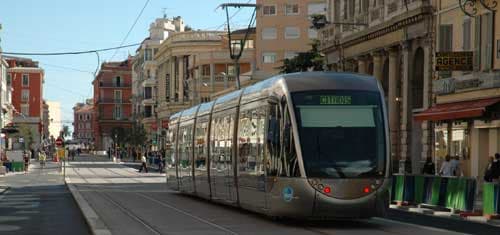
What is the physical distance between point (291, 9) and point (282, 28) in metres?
2.05

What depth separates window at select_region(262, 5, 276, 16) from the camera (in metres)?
94.1

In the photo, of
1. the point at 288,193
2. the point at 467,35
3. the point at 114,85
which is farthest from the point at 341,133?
the point at 114,85

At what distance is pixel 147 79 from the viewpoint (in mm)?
136250

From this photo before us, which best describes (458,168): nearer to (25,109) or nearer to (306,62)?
(306,62)

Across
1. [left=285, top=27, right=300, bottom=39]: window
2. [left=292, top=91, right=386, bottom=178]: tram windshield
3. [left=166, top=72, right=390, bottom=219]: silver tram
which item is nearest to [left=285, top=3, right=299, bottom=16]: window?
[left=285, top=27, right=300, bottom=39]: window

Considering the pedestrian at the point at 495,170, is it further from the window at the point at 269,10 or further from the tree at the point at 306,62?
the window at the point at 269,10

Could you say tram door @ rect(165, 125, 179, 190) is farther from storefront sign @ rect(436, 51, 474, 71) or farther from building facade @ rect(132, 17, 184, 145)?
building facade @ rect(132, 17, 184, 145)

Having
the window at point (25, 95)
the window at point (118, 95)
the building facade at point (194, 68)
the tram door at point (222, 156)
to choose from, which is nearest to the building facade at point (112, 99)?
the window at point (118, 95)

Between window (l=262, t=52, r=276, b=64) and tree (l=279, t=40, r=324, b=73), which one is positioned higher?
window (l=262, t=52, r=276, b=64)

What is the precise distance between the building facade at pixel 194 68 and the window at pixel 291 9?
6.10m

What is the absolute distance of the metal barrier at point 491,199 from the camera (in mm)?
22800

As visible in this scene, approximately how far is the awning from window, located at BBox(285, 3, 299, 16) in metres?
53.7

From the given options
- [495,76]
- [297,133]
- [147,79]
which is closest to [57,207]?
[297,133]

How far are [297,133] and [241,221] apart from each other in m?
3.31
